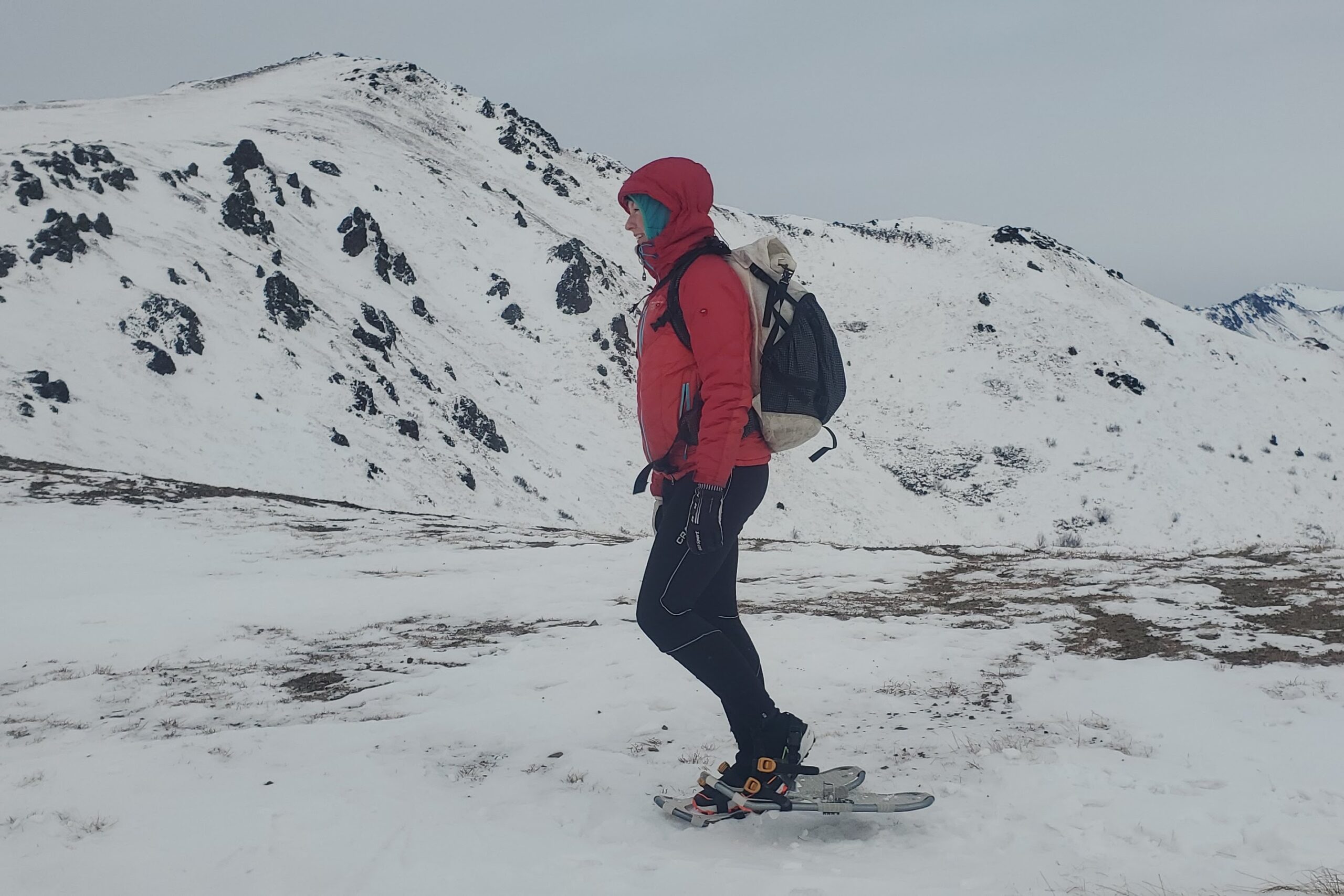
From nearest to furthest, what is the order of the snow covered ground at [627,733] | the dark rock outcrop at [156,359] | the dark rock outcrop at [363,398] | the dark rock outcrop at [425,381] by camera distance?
the snow covered ground at [627,733]
the dark rock outcrop at [156,359]
the dark rock outcrop at [363,398]
the dark rock outcrop at [425,381]

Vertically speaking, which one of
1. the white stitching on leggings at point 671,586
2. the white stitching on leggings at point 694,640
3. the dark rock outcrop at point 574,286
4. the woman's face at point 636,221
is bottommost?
the white stitching on leggings at point 694,640

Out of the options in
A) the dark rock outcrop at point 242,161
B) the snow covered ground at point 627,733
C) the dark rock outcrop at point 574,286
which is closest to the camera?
the snow covered ground at point 627,733

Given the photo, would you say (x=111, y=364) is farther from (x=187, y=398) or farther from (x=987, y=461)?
(x=987, y=461)

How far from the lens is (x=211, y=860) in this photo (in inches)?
130

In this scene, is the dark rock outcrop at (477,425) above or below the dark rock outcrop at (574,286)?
below

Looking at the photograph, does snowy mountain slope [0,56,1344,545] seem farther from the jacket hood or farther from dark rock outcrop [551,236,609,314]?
the jacket hood

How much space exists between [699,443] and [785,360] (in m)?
0.61

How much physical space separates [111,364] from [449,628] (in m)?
24.0

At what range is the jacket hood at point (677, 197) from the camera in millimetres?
3875

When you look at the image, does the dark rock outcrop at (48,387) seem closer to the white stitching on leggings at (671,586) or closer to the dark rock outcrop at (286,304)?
the dark rock outcrop at (286,304)

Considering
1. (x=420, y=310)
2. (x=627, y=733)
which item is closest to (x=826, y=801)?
(x=627, y=733)

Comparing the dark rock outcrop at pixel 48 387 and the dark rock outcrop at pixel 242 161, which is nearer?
the dark rock outcrop at pixel 48 387

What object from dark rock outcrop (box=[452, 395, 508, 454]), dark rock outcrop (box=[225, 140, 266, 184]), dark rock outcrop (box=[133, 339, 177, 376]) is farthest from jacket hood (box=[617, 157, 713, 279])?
dark rock outcrop (box=[225, 140, 266, 184])

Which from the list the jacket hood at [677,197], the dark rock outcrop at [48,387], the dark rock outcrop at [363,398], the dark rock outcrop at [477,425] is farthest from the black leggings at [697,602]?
the dark rock outcrop at [477,425]
